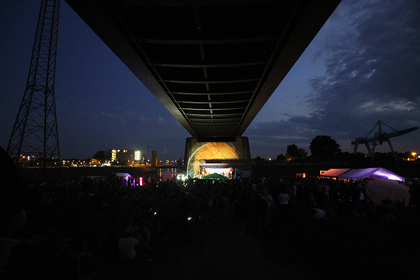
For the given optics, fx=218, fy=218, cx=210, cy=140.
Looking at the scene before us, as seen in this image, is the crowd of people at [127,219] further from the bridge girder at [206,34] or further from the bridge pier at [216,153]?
the bridge pier at [216,153]

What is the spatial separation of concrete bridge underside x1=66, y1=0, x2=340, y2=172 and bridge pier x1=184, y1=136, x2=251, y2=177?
23.3m

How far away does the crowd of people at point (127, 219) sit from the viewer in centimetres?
480

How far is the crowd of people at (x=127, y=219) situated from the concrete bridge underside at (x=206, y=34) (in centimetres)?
627

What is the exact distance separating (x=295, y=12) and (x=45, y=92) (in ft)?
103

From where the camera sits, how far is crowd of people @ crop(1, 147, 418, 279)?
15.8 feet

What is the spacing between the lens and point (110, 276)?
16.1 feet

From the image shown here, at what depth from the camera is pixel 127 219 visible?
21.3ft

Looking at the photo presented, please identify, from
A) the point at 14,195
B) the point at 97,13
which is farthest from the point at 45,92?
the point at 14,195

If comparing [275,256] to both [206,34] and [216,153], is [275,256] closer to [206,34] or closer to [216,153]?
[206,34]

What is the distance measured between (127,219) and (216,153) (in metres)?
35.0

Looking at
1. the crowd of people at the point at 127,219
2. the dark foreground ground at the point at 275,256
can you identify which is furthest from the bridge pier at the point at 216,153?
the dark foreground ground at the point at 275,256

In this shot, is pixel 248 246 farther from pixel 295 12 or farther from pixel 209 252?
pixel 295 12

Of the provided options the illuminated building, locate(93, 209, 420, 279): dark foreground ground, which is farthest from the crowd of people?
the illuminated building

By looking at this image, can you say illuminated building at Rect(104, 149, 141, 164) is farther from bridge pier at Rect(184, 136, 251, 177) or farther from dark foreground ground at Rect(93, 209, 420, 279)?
dark foreground ground at Rect(93, 209, 420, 279)
